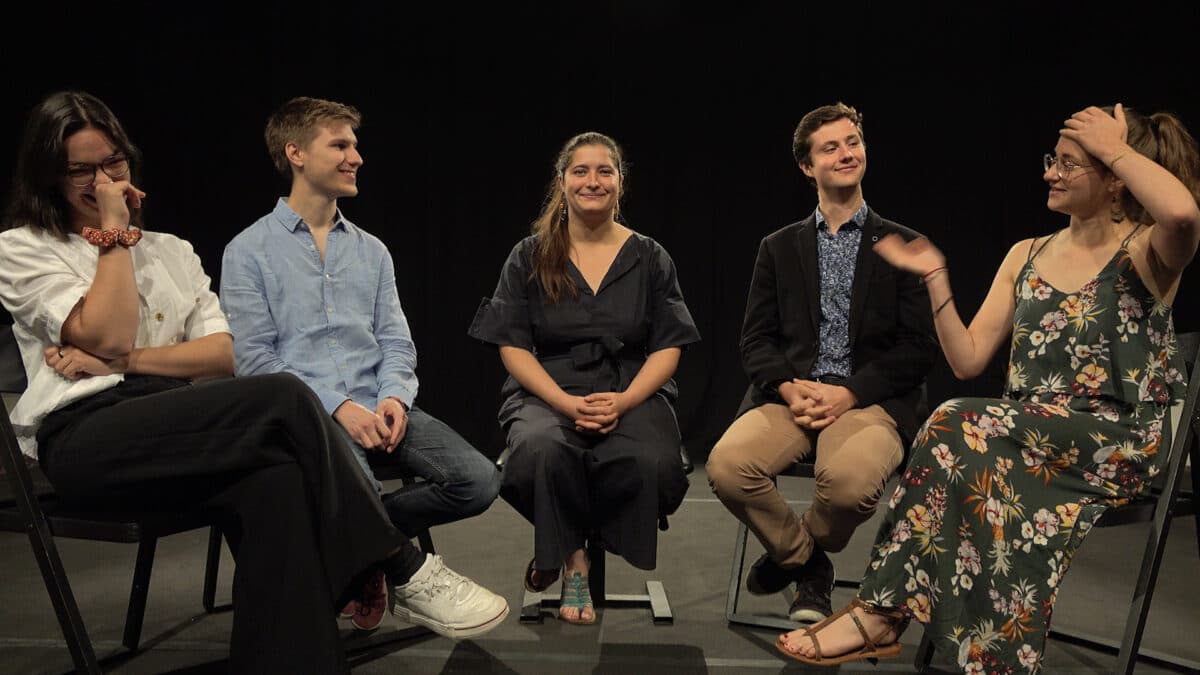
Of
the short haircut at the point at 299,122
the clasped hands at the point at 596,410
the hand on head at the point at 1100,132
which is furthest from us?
the short haircut at the point at 299,122

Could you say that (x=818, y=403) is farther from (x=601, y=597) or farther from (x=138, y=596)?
(x=138, y=596)

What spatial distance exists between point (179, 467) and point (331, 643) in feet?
1.42

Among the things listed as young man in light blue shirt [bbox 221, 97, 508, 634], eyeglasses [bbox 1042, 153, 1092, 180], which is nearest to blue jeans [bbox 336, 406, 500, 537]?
young man in light blue shirt [bbox 221, 97, 508, 634]

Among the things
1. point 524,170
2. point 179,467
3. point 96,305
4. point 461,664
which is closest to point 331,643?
point 179,467

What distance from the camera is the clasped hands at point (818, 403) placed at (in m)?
2.57

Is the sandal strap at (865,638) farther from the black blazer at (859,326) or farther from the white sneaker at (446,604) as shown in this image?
the white sneaker at (446,604)

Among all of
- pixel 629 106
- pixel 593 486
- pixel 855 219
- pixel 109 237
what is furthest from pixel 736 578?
pixel 629 106

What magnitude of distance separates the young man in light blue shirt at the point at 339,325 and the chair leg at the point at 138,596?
0.48 meters

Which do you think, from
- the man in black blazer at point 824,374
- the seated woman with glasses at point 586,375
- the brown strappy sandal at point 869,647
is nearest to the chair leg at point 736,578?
the man in black blazer at point 824,374

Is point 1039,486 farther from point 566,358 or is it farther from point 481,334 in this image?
point 481,334

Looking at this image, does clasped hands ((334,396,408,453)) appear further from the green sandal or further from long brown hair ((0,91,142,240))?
long brown hair ((0,91,142,240))

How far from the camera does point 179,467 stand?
188cm

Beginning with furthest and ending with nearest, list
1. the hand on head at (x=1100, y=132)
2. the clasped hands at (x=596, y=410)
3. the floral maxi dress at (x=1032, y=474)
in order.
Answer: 1. the clasped hands at (x=596, y=410)
2. the hand on head at (x=1100, y=132)
3. the floral maxi dress at (x=1032, y=474)

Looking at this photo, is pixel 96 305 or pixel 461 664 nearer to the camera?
pixel 96 305
